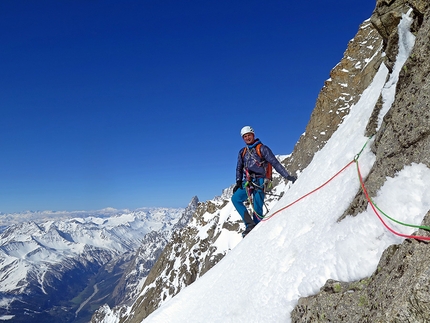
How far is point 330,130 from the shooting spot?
37.8 metres

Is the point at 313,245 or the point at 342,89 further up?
the point at 342,89

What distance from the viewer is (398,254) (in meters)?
3.15

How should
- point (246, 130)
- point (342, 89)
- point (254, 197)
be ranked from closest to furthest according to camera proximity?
point (246, 130), point (254, 197), point (342, 89)

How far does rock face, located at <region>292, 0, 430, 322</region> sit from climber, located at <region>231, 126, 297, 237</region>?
4168mm

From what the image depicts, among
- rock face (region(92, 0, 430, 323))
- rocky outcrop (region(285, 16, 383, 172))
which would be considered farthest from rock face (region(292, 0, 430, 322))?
rocky outcrop (region(285, 16, 383, 172))

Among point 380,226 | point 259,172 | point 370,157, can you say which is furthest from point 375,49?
point 380,226

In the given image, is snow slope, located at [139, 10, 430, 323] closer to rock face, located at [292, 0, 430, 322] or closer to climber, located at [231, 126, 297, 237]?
rock face, located at [292, 0, 430, 322]

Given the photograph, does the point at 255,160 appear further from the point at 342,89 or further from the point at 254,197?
the point at 342,89

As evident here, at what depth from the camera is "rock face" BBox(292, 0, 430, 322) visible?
2693mm

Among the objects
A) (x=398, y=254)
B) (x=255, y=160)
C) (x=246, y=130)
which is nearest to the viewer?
(x=398, y=254)

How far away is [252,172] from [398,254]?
7.26 metres

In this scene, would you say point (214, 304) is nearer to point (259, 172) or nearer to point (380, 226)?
point (380, 226)

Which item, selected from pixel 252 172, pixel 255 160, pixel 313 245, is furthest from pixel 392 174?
pixel 252 172

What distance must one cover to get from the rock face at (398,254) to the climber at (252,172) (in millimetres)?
4168
